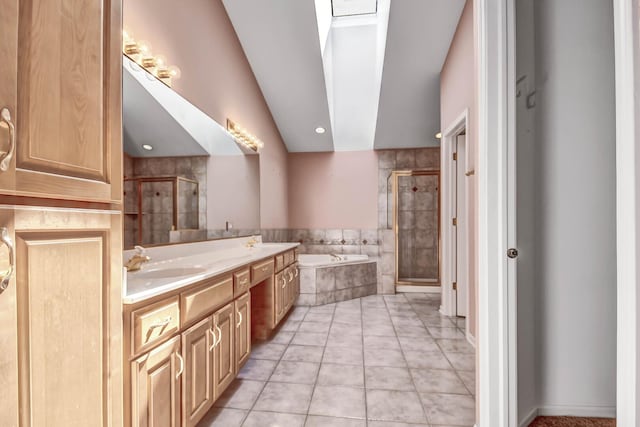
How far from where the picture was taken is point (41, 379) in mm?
768

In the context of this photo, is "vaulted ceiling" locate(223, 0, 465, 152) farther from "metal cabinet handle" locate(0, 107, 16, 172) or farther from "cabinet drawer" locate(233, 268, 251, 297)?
"metal cabinet handle" locate(0, 107, 16, 172)

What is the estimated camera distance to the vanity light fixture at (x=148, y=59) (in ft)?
5.60

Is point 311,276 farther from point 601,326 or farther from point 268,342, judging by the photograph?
point 601,326

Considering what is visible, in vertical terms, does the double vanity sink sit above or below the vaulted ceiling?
below

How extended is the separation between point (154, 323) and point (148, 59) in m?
1.56

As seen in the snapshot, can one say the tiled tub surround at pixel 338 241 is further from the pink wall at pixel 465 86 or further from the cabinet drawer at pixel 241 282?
the cabinet drawer at pixel 241 282

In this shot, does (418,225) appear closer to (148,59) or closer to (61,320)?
(148,59)

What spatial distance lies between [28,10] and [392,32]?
2887mm

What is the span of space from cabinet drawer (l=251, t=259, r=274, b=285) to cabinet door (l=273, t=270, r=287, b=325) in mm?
211

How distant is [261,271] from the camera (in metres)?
2.46

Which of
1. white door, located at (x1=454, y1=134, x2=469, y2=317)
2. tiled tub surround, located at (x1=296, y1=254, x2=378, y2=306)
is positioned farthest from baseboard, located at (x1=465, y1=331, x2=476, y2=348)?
tiled tub surround, located at (x1=296, y1=254, x2=378, y2=306)

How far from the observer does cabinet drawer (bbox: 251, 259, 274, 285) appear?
2.28m

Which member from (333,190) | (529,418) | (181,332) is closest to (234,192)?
(181,332)

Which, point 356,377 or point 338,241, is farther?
point 338,241
